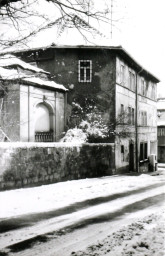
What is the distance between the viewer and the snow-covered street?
19.7ft

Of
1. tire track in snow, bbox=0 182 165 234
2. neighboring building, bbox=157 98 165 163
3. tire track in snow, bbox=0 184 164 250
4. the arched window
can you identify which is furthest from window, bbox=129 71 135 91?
neighboring building, bbox=157 98 165 163

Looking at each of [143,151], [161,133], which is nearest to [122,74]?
[143,151]

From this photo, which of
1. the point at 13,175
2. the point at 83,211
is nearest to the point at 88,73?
the point at 13,175

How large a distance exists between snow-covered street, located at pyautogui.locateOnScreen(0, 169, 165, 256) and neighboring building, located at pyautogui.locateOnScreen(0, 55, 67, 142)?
275 inches

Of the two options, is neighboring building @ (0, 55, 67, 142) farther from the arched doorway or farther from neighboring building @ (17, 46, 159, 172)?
neighboring building @ (17, 46, 159, 172)

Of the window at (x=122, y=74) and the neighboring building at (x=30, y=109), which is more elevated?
the window at (x=122, y=74)

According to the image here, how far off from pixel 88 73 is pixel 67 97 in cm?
231

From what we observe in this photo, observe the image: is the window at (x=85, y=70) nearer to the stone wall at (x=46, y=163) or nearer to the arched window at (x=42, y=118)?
the arched window at (x=42, y=118)

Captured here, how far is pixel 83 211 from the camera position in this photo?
29.8ft

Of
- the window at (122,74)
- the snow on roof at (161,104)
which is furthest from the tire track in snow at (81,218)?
the snow on roof at (161,104)

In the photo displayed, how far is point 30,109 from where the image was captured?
20469mm

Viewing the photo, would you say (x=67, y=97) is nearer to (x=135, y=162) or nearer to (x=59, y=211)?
(x=135, y=162)

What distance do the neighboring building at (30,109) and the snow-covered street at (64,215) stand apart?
6977mm

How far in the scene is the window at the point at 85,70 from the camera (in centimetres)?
2453
